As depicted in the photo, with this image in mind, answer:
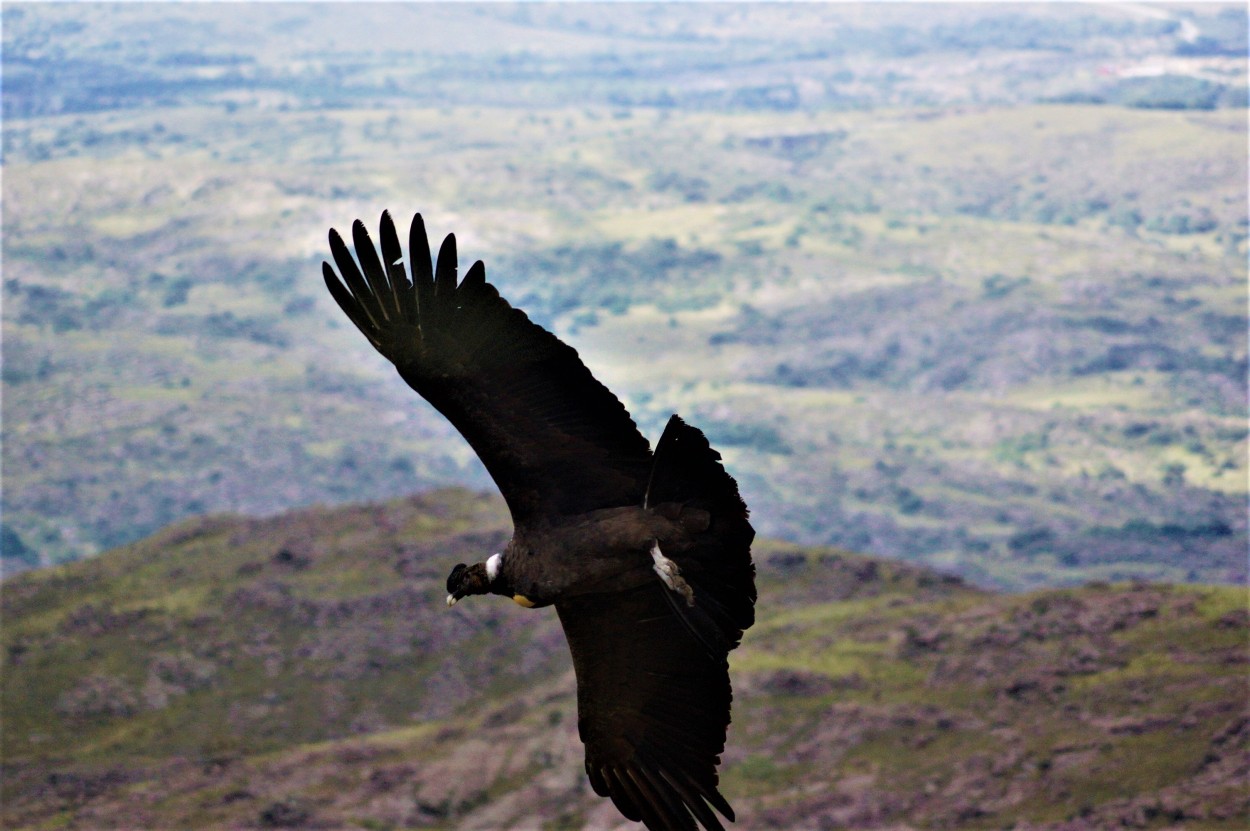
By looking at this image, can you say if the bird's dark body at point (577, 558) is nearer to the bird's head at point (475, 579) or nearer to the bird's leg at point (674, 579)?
the bird's head at point (475, 579)

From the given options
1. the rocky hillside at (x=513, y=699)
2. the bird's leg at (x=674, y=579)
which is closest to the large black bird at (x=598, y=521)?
the bird's leg at (x=674, y=579)

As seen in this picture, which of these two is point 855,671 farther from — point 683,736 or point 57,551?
point 57,551

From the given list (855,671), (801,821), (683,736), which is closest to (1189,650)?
(855,671)

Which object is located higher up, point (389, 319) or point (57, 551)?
point (389, 319)

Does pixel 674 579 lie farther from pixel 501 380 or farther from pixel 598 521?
pixel 501 380

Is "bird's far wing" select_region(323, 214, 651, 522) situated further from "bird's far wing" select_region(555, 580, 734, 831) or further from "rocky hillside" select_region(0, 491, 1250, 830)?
"rocky hillside" select_region(0, 491, 1250, 830)

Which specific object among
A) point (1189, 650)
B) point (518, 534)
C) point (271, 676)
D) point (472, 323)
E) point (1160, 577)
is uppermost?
point (472, 323)

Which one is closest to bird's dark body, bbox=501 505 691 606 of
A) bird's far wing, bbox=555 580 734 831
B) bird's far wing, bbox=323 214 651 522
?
bird's far wing, bbox=323 214 651 522
